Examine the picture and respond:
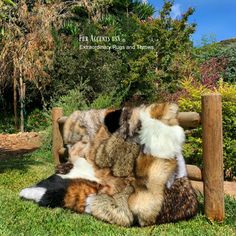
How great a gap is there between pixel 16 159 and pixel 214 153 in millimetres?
5898

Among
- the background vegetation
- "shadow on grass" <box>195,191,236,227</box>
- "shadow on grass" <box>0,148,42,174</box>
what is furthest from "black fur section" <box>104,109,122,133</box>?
the background vegetation

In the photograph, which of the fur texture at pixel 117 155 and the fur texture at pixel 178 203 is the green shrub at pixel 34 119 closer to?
the fur texture at pixel 117 155

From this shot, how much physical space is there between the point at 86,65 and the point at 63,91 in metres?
1.04

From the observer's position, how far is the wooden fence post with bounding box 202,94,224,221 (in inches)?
162

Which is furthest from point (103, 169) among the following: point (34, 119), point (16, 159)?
point (34, 119)

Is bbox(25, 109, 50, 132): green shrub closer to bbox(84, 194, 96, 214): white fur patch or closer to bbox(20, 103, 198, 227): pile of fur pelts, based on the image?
bbox(20, 103, 198, 227): pile of fur pelts

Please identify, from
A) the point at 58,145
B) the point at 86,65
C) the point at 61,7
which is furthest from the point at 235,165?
the point at 61,7

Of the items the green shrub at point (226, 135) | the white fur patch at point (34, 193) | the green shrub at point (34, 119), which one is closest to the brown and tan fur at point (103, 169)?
the white fur patch at point (34, 193)

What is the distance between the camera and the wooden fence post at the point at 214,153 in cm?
412

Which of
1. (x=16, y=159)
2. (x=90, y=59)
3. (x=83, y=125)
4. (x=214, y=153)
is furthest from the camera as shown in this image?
(x=90, y=59)

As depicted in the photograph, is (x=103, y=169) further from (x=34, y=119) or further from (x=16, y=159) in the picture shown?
(x=34, y=119)

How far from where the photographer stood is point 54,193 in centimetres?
466

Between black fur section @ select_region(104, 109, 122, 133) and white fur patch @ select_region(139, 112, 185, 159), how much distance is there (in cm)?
45

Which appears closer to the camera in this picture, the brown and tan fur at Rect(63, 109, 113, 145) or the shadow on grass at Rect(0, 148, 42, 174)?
the brown and tan fur at Rect(63, 109, 113, 145)
